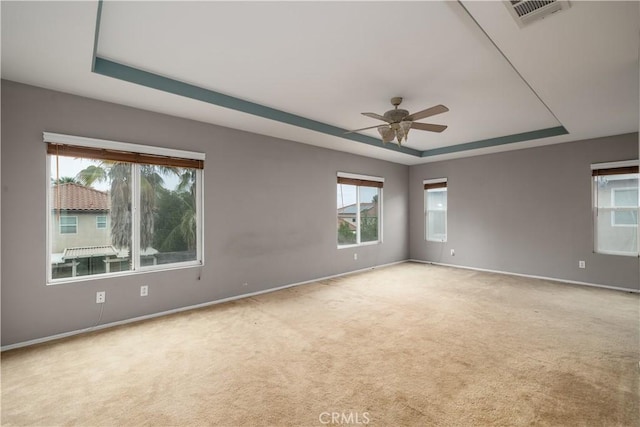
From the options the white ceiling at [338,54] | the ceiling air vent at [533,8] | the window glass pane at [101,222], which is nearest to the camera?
the ceiling air vent at [533,8]

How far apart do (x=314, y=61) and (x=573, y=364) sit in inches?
136

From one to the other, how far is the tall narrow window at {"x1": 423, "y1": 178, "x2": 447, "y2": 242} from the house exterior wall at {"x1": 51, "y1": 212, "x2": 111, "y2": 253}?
6.29m

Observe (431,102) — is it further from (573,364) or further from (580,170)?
(580,170)

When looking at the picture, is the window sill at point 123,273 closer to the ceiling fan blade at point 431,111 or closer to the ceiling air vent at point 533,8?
the ceiling fan blade at point 431,111

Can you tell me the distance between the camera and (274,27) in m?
2.28

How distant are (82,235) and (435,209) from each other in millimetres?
6585

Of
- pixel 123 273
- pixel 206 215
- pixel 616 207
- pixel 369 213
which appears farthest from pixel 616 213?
pixel 123 273

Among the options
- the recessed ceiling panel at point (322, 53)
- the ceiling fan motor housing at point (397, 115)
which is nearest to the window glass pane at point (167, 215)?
the recessed ceiling panel at point (322, 53)

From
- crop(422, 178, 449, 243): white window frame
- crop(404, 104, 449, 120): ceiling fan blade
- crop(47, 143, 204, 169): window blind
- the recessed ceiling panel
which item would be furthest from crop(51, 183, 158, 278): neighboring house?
crop(422, 178, 449, 243): white window frame

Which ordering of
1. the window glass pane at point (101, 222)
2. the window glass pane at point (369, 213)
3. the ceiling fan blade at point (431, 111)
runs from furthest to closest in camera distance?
the window glass pane at point (369, 213), the window glass pane at point (101, 222), the ceiling fan blade at point (431, 111)

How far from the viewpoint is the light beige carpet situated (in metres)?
1.88

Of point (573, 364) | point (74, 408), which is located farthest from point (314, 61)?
point (573, 364)

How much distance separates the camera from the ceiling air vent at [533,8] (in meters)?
1.79

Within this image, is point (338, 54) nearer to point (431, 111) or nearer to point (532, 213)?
point (431, 111)
